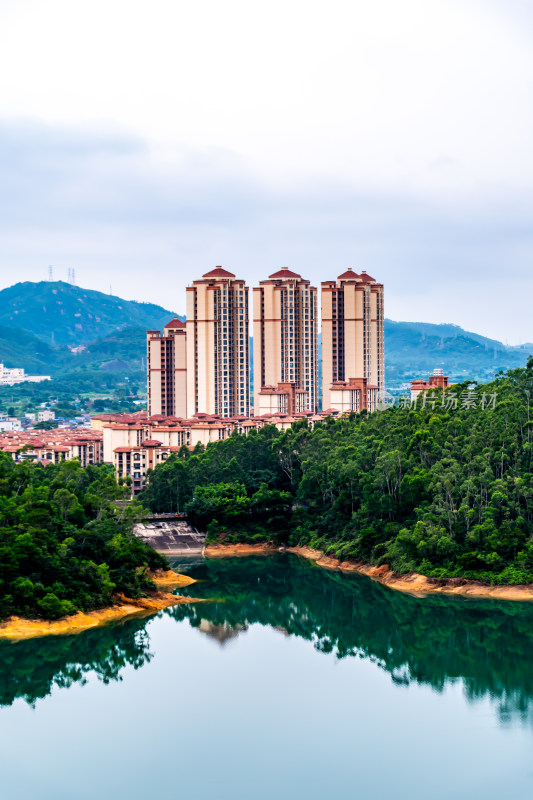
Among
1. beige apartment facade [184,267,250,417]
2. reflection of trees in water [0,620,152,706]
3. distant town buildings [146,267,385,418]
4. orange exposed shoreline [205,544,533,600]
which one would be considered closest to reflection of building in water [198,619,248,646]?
reflection of trees in water [0,620,152,706]

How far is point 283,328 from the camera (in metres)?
34.3

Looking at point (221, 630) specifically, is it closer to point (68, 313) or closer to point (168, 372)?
point (168, 372)

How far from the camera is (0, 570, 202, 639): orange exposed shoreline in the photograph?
1519 cm

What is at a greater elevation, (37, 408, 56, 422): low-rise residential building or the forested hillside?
the forested hillside

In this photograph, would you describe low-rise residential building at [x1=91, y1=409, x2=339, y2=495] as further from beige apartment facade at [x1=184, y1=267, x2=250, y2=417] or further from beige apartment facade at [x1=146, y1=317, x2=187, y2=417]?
beige apartment facade at [x1=146, y1=317, x2=187, y2=417]

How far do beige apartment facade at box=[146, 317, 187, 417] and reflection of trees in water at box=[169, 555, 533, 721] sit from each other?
1380cm

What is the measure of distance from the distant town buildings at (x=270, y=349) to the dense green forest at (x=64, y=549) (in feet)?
42.6

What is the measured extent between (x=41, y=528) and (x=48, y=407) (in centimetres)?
5150

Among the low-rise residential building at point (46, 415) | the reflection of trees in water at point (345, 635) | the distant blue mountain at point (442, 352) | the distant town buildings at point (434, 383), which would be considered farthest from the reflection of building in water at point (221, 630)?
the distant blue mountain at point (442, 352)

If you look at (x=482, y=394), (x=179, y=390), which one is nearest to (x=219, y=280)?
(x=179, y=390)

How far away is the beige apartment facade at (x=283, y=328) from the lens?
34250 mm

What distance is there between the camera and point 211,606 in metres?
18.1

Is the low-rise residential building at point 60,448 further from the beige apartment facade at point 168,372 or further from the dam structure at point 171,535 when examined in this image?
the dam structure at point 171,535

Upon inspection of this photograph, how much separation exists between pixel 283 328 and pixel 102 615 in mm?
19009
